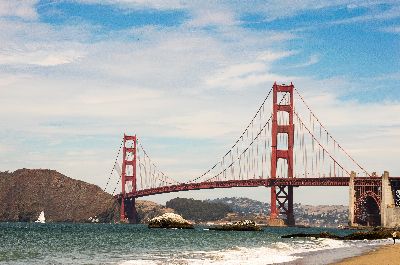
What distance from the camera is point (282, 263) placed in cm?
2919

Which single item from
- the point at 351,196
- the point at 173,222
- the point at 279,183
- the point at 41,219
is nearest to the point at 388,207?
the point at 351,196

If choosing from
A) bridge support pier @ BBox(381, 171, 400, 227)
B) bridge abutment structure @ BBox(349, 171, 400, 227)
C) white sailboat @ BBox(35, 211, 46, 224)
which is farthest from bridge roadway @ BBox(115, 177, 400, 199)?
white sailboat @ BBox(35, 211, 46, 224)

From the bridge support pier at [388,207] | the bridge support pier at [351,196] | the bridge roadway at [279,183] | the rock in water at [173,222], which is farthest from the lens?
the bridge support pier at [351,196]

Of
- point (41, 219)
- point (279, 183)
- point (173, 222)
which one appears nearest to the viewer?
point (173, 222)

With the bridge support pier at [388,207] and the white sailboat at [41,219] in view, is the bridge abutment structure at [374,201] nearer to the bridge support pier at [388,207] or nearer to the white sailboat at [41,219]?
the bridge support pier at [388,207]

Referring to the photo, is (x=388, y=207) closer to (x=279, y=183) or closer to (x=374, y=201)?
(x=374, y=201)

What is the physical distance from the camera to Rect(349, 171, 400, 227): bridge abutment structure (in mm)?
98625

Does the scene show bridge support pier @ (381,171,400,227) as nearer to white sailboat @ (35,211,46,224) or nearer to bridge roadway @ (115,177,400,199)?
bridge roadway @ (115,177,400,199)

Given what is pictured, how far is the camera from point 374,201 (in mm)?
105812

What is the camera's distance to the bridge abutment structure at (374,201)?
98.6 meters

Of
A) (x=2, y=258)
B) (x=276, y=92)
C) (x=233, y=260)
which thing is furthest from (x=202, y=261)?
(x=276, y=92)

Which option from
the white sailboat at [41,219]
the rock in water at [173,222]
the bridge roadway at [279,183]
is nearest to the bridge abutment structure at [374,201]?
the bridge roadway at [279,183]

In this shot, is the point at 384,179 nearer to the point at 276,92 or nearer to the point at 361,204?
the point at 361,204

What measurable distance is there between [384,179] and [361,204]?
8.00 metres
